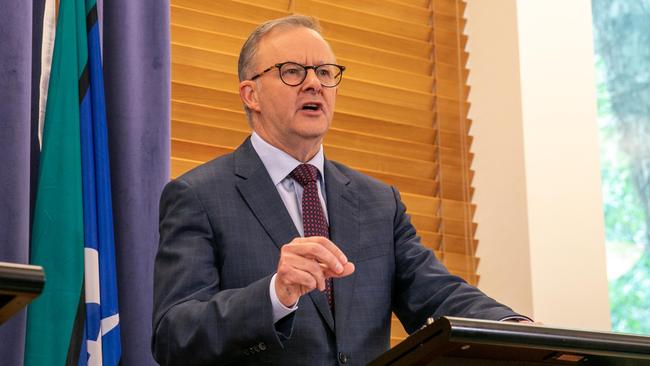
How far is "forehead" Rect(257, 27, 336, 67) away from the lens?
2.70 m

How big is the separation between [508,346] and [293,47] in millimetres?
1191

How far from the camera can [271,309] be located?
2084 millimetres

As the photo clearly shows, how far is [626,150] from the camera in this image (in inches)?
181

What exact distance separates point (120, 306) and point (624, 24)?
9.02 ft

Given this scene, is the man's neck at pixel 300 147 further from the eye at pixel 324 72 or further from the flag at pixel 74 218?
the flag at pixel 74 218

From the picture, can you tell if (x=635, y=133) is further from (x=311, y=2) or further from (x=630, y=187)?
(x=311, y=2)

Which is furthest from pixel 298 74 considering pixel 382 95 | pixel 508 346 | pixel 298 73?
pixel 382 95

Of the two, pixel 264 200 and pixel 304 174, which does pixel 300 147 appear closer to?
pixel 304 174

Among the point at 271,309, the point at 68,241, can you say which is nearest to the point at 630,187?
the point at 68,241

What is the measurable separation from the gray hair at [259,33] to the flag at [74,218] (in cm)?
51

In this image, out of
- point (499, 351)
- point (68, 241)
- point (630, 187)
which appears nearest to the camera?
point (499, 351)

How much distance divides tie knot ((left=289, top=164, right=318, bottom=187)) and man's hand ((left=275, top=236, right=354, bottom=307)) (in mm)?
656

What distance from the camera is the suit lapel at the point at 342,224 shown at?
2451 mm

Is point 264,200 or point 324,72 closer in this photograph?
point 264,200
